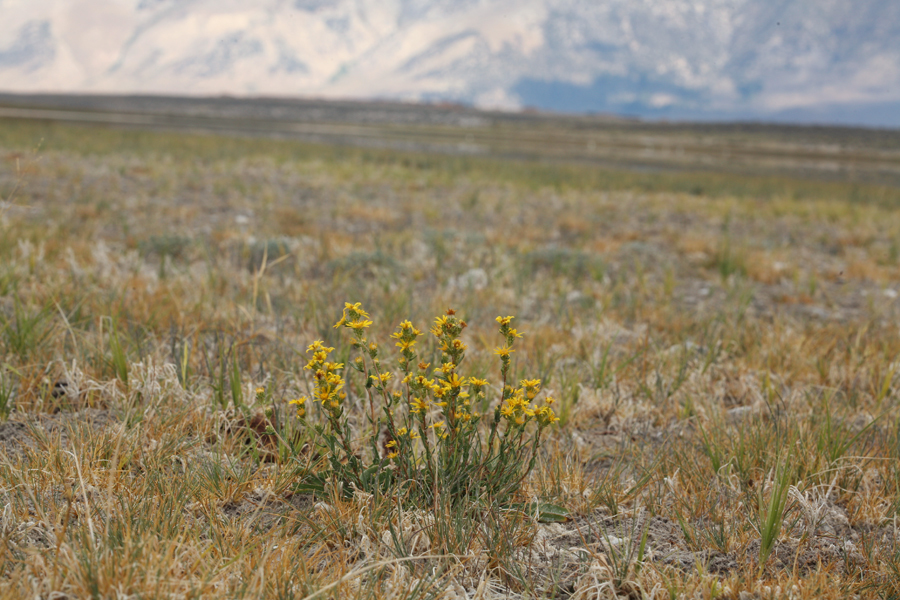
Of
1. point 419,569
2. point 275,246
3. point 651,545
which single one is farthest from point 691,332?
point 275,246

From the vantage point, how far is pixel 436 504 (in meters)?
1.95

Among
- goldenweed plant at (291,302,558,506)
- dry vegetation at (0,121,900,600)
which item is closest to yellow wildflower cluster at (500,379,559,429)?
goldenweed plant at (291,302,558,506)

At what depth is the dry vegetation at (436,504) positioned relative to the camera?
1834mm

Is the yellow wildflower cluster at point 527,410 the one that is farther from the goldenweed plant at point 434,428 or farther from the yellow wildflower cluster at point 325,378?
the yellow wildflower cluster at point 325,378

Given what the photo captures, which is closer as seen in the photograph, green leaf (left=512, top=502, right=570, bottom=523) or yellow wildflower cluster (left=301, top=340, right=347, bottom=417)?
yellow wildflower cluster (left=301, top=340, right=347, bottom=417)

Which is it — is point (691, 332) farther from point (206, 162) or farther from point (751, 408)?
point (206, 162)

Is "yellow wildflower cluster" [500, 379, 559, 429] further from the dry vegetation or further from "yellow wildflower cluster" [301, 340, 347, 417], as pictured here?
"yellow wildflower cluster" [301, 340, 347, 417]

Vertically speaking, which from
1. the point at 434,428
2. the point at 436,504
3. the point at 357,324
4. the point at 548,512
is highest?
the point at 357,324

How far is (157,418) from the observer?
2543mm

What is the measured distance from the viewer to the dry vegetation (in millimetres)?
1834

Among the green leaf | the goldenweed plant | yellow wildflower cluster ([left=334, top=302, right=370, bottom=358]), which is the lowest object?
the green leaf

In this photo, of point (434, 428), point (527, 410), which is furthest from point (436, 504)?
point (527, 410)

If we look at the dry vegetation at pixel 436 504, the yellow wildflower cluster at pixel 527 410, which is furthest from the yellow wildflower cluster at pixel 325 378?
the yellow wildflower cluster at pixel 527 410

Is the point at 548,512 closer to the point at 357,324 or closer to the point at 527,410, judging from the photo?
the point at 527,410
